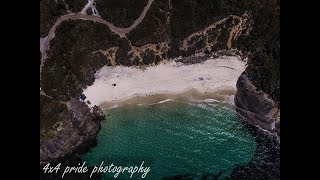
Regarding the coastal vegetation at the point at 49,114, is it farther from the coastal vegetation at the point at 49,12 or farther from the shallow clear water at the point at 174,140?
the coastal vegetation at the point at 49,12

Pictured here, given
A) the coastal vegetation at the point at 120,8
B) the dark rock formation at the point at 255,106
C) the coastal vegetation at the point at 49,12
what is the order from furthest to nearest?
the dark rock formation at the point at 255,106 < the coastal vegetation at the point at 120,8 < the coastal vegetation at the point at 49,12

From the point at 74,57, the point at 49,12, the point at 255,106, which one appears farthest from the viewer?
the point at 255,106

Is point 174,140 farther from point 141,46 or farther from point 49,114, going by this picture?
point 49,114

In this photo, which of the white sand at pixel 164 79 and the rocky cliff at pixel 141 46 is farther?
the white sand at pixel 164 79

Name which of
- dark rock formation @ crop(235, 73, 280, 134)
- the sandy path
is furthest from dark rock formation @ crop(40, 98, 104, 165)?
dark rock formation @ crop(235, 73, 280, 134)

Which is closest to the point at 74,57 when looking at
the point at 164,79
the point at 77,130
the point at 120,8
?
the point at 120,8

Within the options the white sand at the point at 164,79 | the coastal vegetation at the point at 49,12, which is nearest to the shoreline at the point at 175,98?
the white sand at the point at 164,79
